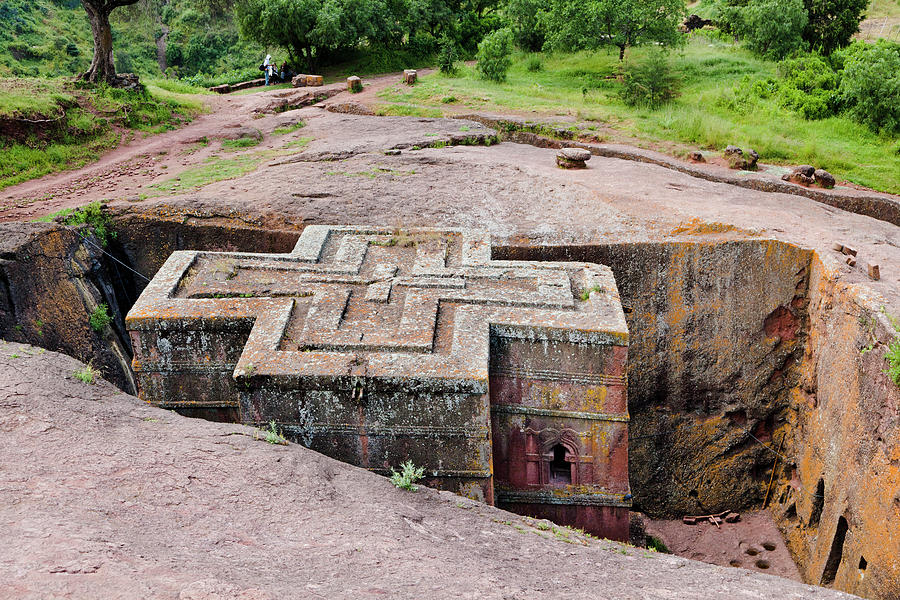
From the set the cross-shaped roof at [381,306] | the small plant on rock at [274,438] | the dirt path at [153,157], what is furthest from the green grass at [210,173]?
the small plant on rock at [274,438]

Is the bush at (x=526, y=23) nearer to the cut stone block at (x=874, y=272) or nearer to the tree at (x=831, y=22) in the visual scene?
the tree at (x=831, y=22)

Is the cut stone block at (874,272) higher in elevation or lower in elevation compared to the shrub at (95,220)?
lower

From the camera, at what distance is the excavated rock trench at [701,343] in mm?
8383

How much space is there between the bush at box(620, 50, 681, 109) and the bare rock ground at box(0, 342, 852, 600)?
47.0 feet

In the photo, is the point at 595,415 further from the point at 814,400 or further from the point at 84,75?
the point at 84,75

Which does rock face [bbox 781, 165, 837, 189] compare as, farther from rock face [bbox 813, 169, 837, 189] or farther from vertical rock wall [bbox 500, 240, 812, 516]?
vertical rock wall [bbox 500, 240, 812, 516]

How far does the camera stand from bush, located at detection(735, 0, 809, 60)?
19953mm

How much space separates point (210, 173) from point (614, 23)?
12.4 metres

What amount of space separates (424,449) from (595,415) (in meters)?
1.75

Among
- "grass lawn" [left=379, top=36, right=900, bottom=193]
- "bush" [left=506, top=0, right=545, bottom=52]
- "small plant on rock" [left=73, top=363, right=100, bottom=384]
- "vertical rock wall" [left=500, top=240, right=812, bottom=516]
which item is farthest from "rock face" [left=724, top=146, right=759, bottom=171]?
"small plant on rock" [left=73, top=363, right=100, bottom=384]

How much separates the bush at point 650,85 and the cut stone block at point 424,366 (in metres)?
11.3

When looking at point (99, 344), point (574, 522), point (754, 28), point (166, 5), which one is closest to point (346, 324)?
point (574, 522)

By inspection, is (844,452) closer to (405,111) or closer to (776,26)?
(405,111)

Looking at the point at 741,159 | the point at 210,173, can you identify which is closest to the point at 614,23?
the point at 741,159
